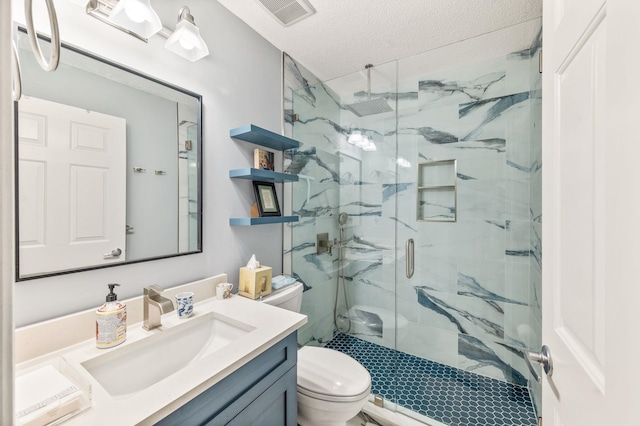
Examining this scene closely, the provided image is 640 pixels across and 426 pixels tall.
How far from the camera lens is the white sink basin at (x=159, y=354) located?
0.87 m

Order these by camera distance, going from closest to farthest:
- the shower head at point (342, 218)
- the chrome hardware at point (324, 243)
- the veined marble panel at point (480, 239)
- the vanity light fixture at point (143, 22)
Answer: the vanity light fixture at point (143, 22)
the veined marble panel at point (480, 239)
the chrome hardware at point (324, 243)
the shower head at point (342, 218)

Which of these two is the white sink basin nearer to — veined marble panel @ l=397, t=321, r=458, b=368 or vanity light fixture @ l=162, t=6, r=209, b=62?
vanity light fixture @ l=162, t=6, r=209, b=62

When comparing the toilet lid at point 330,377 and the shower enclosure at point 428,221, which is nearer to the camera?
the toilet lid at point 330,377

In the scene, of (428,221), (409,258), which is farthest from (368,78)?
(409,258)

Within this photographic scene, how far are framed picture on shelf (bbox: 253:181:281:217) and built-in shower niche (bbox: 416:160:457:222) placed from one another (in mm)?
1172

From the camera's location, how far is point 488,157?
78.9 inches

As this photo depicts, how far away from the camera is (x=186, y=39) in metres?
1.19

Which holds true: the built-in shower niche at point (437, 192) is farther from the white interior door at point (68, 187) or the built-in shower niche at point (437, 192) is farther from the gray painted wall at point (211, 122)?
the white interior door at point (68, 187)

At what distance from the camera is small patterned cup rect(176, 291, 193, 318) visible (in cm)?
113

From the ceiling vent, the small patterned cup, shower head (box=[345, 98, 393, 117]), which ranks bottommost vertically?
the small patterned cup

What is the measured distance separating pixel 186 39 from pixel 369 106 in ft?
4.72

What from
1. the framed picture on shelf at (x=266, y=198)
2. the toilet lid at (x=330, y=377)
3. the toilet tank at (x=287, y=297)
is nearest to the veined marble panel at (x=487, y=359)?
the toilet lid at (x=330, y=377)

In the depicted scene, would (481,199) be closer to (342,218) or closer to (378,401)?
(342,218)

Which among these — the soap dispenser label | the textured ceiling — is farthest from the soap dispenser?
the textured ceiling
